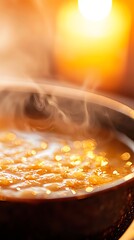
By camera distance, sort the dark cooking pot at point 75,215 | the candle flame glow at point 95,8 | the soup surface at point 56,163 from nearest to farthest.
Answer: the dark cooking pot at point 75,215
the soup surface at point 56,163
the candle flame glow at point 95,8

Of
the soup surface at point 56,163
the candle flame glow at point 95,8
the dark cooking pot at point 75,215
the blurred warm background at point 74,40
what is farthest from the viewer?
the blurred warm background at point 74,40

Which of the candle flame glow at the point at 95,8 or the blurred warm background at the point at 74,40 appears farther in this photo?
the blurred warm background at the point at 74,40

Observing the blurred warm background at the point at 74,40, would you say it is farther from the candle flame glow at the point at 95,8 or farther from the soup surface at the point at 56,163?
the soup surface at the point at 56,163

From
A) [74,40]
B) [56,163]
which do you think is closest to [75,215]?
[56,163]

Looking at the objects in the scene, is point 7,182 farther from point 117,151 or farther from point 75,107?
point 75,107

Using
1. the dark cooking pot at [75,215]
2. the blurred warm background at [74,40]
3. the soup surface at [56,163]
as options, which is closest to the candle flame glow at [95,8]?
the blurred warm background at [74,40]

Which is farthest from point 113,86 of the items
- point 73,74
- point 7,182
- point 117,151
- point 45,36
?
point 7,182

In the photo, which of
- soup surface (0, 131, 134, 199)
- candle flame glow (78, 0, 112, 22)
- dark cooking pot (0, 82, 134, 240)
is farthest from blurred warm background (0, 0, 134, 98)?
dark cooking pot (0, 82, 134, 240)

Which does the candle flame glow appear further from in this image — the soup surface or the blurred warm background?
the soup surface
